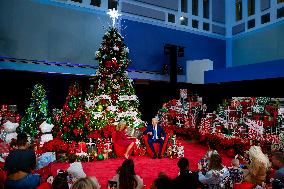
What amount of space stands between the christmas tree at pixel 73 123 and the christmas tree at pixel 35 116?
1.08 metres

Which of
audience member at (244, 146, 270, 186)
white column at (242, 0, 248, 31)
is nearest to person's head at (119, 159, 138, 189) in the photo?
audience member at (244, 146, 270, 186)

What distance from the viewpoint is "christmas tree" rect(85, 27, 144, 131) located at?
1081 cm

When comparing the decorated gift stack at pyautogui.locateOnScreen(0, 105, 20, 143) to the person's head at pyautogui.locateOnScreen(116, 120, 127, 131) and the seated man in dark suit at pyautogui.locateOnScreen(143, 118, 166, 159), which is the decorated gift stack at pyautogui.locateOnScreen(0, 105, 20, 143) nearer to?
the person's head at pyautogui.locateOnScreen(116, 120, 127, 131)

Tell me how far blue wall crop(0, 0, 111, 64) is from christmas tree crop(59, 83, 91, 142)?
5.30 meters

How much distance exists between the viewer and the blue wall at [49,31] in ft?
43.8

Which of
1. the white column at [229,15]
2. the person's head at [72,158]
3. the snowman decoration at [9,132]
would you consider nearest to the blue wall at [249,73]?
the white column at [229,15]

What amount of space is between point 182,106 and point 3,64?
8.60 meters

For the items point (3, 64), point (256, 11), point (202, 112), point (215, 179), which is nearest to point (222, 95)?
point (202, 112)

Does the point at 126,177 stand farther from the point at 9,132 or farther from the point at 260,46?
the point at 260,46

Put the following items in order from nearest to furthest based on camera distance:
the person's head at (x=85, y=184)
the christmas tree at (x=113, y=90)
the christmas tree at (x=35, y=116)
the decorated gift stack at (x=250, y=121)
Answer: the person's head at (x=85, y=184)
the decorated gift stack at (x=250, y=121)
the christmas tree at (x=35, y=116)
the christmas tree at (x=113, y=90)

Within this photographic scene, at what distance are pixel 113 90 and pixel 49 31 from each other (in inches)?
213

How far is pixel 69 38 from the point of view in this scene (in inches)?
593

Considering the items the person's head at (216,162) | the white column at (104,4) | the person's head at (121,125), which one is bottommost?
the person's head at (216,162)

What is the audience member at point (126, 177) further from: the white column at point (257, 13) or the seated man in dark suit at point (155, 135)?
the white column at point (257, 13)
